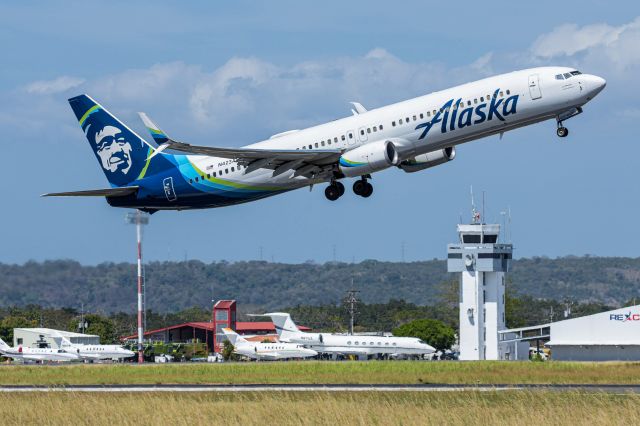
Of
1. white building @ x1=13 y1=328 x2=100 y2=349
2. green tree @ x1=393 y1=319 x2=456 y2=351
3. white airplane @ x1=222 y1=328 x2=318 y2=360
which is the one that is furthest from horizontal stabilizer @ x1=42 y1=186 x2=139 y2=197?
green tree @ x1=393 y1=319 x2=456 y2=351

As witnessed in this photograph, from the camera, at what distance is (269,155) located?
195ft

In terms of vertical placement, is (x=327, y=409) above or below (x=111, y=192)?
below

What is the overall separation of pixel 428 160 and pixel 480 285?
93914 millimetres

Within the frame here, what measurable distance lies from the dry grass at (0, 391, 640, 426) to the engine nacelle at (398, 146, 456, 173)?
44.0 ft

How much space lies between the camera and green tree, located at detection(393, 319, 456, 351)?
585 ft

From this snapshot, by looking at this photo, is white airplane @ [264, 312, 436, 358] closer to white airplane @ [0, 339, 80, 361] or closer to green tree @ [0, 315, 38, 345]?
white airplane @ [0, 339, 80, 361]

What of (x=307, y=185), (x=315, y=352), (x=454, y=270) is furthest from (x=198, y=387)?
(x=454, y=270)

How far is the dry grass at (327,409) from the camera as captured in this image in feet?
131

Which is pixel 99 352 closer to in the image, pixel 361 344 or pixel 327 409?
pixel 361 344

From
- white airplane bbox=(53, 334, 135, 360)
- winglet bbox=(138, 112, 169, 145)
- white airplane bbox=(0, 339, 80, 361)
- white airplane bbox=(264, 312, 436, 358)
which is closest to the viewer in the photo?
winglet bbox=(138, 112, 169, 145)

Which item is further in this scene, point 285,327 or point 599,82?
point 285,327

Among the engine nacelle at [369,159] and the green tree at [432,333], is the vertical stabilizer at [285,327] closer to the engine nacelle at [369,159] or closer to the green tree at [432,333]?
the green tree at [432,333]

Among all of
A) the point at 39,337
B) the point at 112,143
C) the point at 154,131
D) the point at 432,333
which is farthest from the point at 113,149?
the point at 432,333

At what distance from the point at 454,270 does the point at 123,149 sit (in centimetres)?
9046
